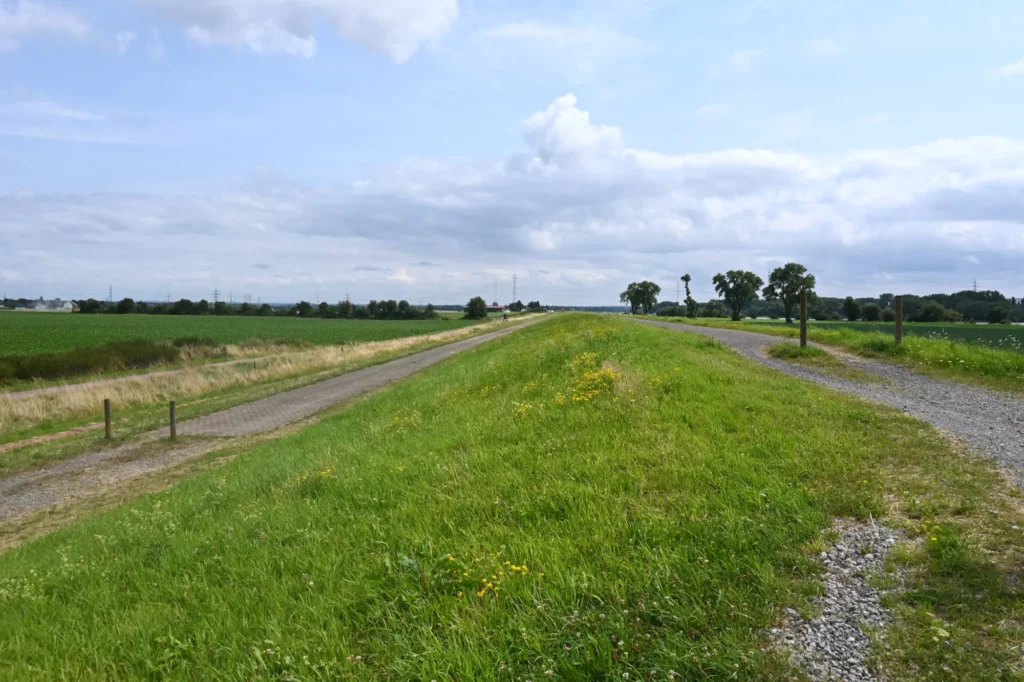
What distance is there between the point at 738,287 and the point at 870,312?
22.9 meters

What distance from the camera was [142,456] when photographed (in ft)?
55.3

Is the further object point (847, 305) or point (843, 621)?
point (847, 305)

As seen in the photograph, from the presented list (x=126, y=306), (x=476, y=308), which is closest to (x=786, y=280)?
(x=476, y=308)

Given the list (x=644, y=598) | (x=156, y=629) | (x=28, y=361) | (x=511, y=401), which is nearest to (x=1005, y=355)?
(x=511, y=401)

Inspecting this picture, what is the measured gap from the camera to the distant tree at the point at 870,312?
68.6 metres

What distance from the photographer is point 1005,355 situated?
12.3 m

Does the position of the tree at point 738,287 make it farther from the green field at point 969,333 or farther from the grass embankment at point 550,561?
the grass embankment at point 550,561

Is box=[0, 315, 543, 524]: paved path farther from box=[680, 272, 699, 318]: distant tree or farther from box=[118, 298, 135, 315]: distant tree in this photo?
box=[118, 298, 135, 315]: distant tree

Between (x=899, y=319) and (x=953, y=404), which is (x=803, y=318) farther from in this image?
(x=953, y=404)

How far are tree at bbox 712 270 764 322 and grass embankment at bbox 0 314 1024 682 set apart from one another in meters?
89.2

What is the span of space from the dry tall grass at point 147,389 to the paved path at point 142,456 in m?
7.32

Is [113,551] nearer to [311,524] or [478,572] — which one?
[311,524]

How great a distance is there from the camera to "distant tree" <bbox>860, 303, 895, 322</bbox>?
6859cm

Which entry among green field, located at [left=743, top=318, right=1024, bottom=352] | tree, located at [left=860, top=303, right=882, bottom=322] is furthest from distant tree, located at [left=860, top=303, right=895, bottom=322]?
green field, located at [left=743, top=318, right=1024, bottom=352]
